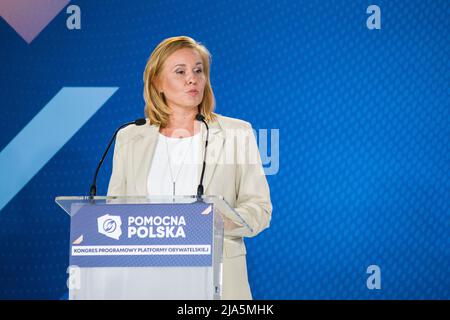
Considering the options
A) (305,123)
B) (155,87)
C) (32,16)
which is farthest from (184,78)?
(32,16)

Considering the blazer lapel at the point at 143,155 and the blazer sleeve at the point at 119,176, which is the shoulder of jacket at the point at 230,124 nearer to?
the blazer lapel at the point at 143,155

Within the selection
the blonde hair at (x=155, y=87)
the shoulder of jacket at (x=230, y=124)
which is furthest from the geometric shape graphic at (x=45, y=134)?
the shoulder of jacket at (x=230, y=124)

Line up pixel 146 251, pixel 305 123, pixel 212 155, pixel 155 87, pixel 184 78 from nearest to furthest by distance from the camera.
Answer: pixel 146 251, pixel 212 155, pixel 184 78, pixel 155 87, pixel 305 123

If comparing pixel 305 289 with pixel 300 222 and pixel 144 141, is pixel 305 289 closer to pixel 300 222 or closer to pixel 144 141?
pixel 300 222

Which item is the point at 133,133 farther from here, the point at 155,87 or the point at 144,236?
the point at 144,236

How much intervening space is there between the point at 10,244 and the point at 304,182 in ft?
5.60

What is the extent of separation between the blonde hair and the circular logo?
100 cm

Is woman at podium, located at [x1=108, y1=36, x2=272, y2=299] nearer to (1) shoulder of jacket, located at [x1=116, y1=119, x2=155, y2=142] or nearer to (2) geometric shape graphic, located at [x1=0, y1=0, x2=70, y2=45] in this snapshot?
(1) shoulder of jacket, located at [x1=116, y1=119, x2=155, y2=142]

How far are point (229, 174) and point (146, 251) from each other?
0.83 metres

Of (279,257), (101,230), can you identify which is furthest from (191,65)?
(279,257)

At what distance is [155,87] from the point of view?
3176 mm

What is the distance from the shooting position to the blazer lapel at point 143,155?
2.91 m

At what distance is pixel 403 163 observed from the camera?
4.07 metres

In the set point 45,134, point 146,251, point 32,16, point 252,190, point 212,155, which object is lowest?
point 146,251
